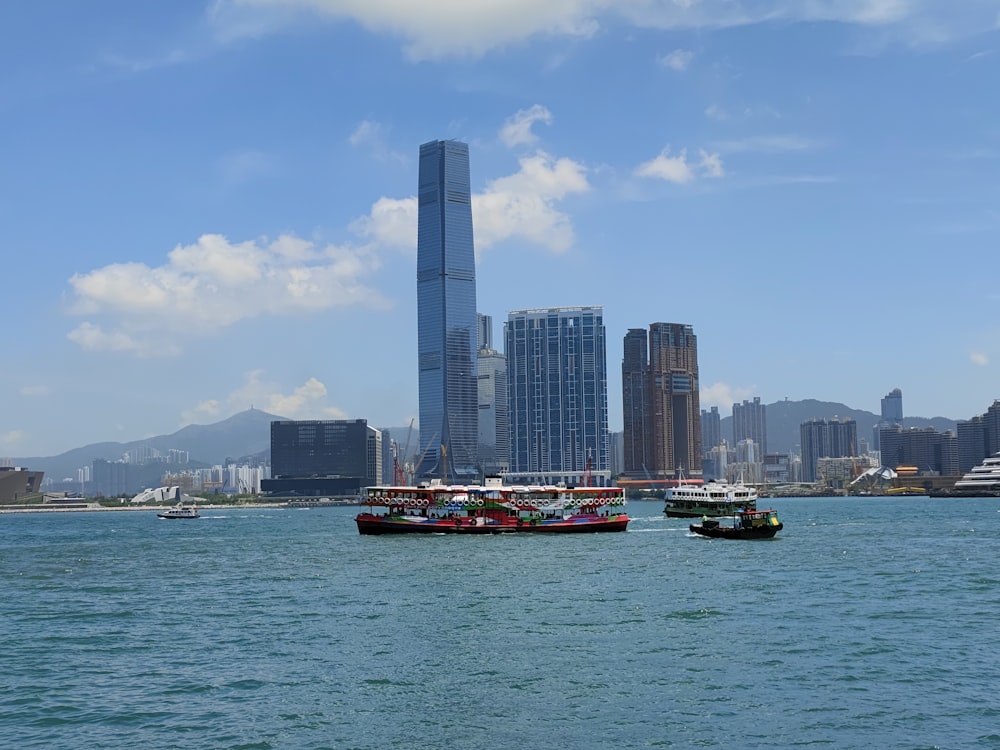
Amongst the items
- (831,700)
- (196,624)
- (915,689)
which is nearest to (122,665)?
(196,624)

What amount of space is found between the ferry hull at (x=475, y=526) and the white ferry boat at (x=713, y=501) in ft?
114

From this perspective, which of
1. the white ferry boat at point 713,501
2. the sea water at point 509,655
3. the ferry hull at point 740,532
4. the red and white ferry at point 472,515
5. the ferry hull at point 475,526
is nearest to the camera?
the sea water at point 509,655

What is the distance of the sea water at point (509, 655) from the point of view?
35250 mm

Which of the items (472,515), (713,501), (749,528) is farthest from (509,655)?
(713,501)

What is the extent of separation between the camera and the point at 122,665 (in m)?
47.8

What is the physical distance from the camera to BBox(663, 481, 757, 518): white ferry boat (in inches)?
6914

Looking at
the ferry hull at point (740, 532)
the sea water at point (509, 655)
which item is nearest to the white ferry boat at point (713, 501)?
the ferry hull at point (740, 532)

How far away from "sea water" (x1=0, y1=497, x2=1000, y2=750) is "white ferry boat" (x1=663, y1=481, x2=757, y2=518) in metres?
80.7

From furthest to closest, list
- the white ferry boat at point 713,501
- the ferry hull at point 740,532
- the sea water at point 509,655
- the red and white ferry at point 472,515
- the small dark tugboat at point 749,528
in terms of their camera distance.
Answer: the white ferry boat at point 713,501, the red and white ferry at point 472,515, the small dark tugboat at point 749,528, the ferry hull at point 740,532, the sea water at point 509,655

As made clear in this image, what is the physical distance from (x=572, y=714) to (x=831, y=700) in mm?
9600

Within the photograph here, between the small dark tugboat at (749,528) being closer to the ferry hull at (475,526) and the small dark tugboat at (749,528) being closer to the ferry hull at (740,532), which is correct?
the ferry hull at (740,532)

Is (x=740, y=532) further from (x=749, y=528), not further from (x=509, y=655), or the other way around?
(x=509, y=655)

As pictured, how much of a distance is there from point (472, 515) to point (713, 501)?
2132 inches

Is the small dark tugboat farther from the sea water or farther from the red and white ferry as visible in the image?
the sea water
